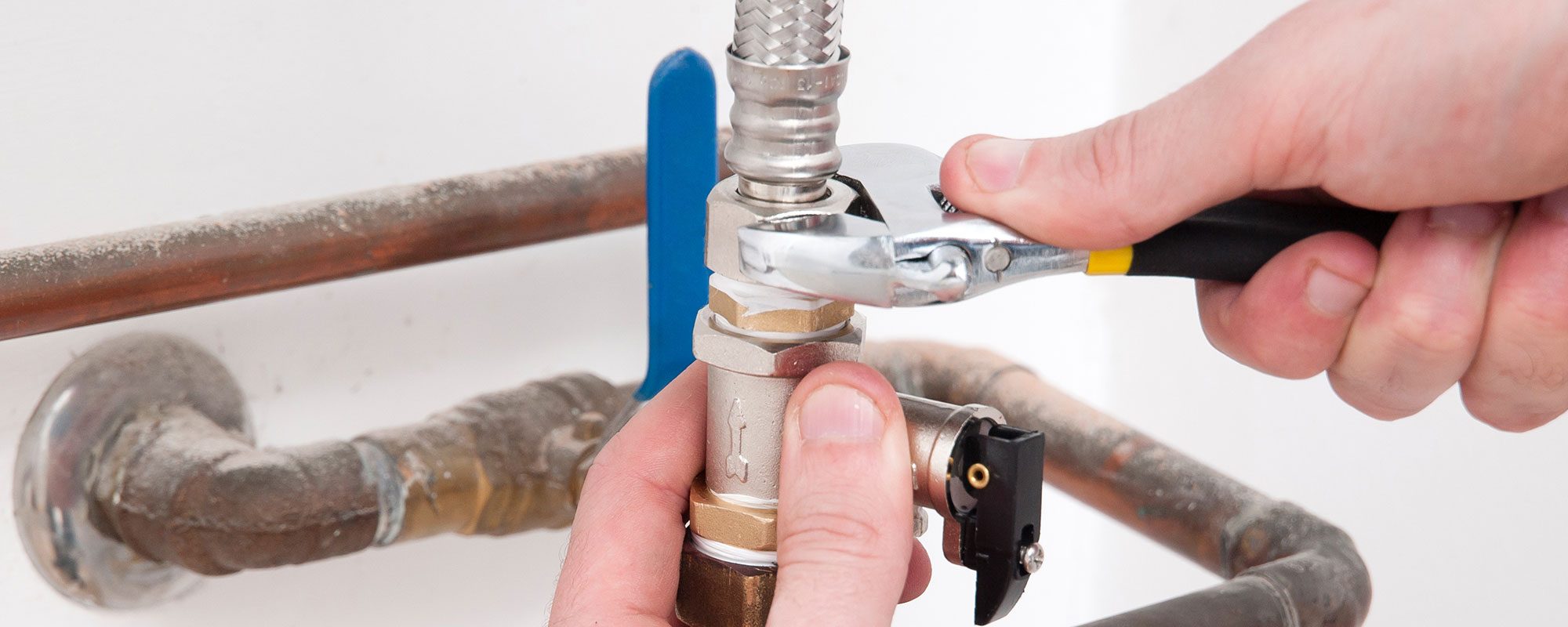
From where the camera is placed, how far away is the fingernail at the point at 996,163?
1.12ft

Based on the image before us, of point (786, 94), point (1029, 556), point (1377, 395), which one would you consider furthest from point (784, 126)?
point (1377, 395)

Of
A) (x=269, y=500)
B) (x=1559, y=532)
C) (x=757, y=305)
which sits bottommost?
(x=1559, y=532)

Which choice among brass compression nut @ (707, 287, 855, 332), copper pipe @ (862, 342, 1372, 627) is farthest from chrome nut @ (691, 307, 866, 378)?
copper pipe @ (862, 342, 1372, 627)

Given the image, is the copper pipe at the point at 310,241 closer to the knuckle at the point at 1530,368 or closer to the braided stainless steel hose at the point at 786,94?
the braided stainless steel hose at the point at 786,94

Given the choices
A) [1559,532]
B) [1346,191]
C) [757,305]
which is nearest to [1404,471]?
[1559,532]

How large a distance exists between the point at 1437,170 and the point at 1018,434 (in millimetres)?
133

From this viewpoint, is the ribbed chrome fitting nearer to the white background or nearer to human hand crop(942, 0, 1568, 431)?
human hand crop(942, 0, 1568, 431)

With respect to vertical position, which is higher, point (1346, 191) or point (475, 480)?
A: point (1346, 191)

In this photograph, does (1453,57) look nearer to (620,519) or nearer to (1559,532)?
(620,519)

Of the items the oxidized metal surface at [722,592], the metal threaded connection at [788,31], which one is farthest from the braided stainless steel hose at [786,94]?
the oxidized metal surface at [722,592]

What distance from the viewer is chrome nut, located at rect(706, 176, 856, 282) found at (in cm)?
32

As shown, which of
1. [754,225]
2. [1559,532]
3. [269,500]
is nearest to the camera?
[754,225]

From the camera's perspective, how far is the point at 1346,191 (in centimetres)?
37

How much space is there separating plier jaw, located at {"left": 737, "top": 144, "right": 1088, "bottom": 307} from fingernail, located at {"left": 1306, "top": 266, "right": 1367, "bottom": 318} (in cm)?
10
